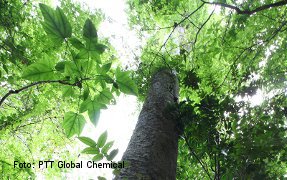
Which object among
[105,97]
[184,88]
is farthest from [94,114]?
[184,88]

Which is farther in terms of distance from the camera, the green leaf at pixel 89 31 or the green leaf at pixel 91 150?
the green leaf at pixel 91 150

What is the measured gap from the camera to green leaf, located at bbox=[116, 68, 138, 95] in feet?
3.00

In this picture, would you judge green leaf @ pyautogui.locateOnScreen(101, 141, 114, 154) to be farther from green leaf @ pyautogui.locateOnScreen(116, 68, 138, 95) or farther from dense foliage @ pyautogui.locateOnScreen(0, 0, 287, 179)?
green leaf @ pyautogui.locateOnScreen(116, 68, 138, 95)

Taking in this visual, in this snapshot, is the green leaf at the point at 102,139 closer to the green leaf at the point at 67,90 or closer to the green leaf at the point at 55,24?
the green leaf at the point at 67,90

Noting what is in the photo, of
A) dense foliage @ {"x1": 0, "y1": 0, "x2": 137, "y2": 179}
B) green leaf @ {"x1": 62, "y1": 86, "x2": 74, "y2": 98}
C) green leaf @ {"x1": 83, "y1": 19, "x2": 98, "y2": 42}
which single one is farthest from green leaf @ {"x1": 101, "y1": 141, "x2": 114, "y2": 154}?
green leaf @ {"x1": 83, "y1": 19, "x2": 98, "y2": 42}

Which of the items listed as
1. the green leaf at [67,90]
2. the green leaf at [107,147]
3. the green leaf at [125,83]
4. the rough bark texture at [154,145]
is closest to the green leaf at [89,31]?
the green leaf at [125,83]

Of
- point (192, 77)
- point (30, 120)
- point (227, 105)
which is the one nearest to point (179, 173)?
point (192, 77)

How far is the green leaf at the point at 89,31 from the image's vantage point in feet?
2.58

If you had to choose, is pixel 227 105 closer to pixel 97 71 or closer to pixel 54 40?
pixel 97 71

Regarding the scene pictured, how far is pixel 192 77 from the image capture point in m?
2.47

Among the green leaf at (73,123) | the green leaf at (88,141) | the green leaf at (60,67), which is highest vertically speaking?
the green leaf at (60,67)

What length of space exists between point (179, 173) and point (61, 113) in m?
2.38

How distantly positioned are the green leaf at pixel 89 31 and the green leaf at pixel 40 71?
178 millimetres

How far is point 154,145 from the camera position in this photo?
180 cm
